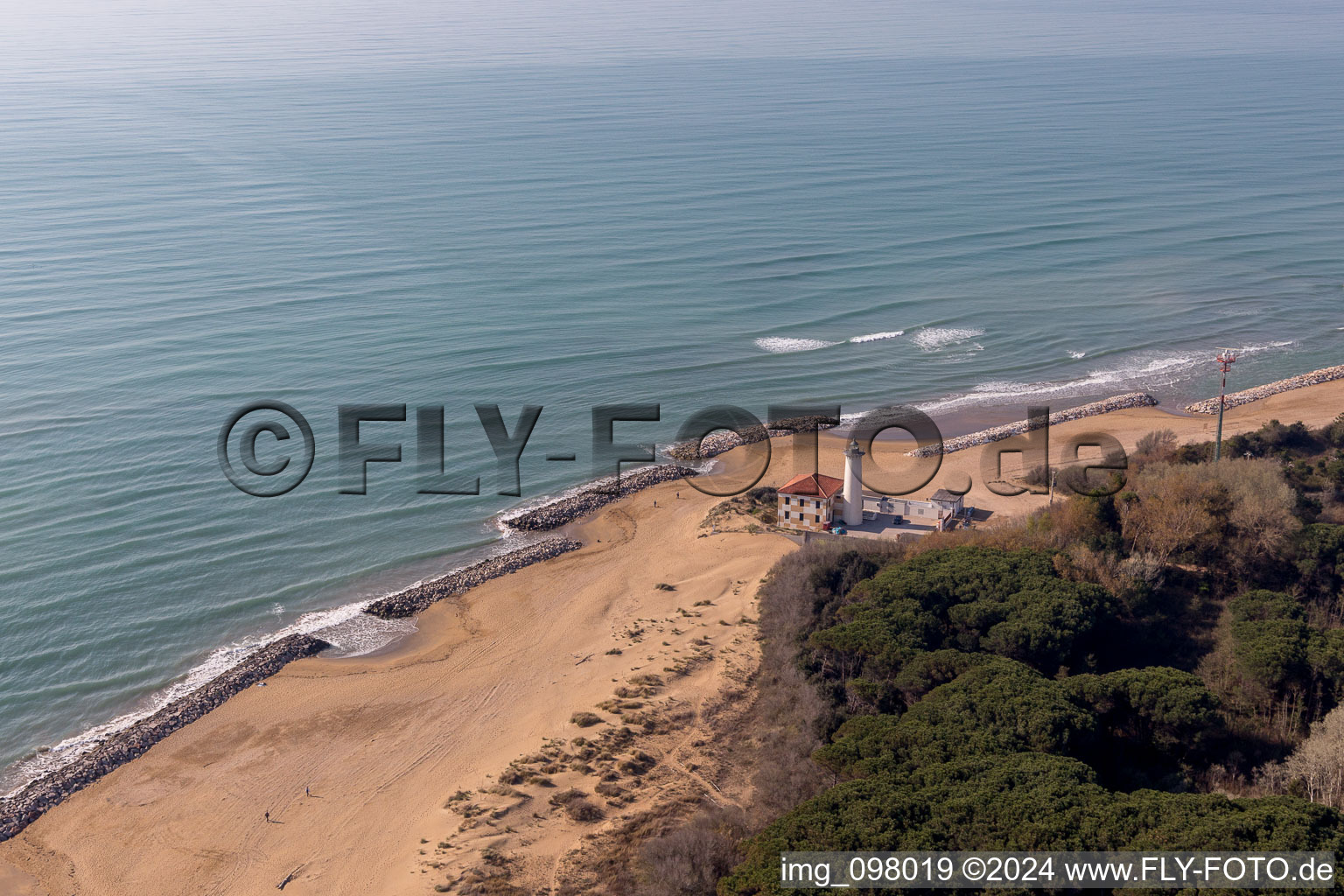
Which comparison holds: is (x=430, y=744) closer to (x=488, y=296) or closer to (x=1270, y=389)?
(x=488, y=296)

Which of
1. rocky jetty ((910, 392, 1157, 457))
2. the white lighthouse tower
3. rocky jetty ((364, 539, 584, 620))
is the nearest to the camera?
rocky jetty ((364, 539, 584, 620))

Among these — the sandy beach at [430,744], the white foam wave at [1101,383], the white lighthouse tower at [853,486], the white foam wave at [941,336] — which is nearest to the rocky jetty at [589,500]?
the sandy beach at [430,744]

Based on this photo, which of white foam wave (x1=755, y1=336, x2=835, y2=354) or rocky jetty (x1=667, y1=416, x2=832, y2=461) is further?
white foam wave (x1=755, y1=336, x2=835, y2=354)

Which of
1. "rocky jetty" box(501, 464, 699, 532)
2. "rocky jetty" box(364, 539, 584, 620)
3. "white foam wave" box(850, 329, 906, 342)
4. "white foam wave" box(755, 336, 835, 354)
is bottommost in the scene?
"rocky jetty" box(364, 539, 584, 620)

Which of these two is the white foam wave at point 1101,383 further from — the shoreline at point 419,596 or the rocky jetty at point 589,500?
the rocky jetty at point 589,500

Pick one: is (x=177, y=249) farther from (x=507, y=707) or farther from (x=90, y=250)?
(x=507, y=707)

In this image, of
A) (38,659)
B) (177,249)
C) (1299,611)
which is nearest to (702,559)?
(1299,611)

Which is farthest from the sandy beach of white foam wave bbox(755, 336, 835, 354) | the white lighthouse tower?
white foam wave bbox(755, 336, 835, 354)

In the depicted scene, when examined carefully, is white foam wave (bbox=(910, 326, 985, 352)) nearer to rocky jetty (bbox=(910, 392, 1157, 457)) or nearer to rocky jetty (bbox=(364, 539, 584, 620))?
rocky jetty (bbox=(910, 392, 1157, 457))
